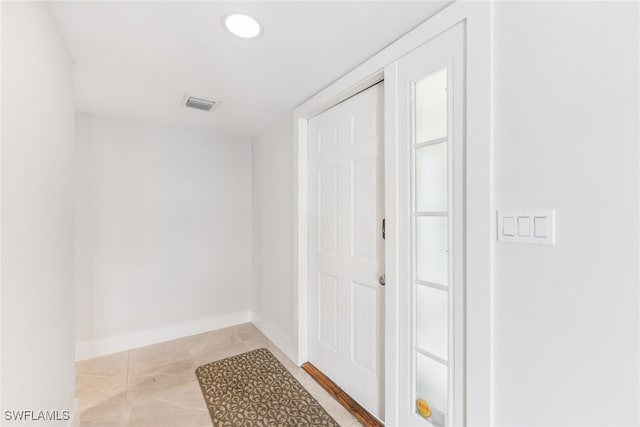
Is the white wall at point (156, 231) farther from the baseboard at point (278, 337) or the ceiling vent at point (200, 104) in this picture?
the ceiling vent at point (200, 104)

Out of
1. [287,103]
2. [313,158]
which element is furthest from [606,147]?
[287,103]

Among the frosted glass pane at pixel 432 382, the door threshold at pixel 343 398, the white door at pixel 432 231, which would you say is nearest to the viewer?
the white door at pixel 432 231

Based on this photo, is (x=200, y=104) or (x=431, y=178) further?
(x=200, y=104)

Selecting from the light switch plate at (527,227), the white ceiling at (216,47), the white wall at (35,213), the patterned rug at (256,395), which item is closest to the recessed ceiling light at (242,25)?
the white ceiling at (216,47)

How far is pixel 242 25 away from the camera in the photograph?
1424 mm

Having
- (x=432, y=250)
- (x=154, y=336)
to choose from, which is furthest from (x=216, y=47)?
(x=154, y=336)

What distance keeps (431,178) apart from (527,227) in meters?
0.50

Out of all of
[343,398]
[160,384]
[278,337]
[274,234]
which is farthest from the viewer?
[274,234]

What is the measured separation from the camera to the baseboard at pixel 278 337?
2.59 metres

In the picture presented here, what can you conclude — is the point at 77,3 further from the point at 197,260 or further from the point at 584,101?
the point at 197,260

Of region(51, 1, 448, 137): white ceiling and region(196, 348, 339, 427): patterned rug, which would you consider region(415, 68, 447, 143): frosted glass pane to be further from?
region(196, 348, 339, 427): patterned rug

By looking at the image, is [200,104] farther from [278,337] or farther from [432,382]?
[432,382]

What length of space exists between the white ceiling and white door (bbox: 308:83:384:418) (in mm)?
369

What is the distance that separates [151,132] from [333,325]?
8.63 ft
